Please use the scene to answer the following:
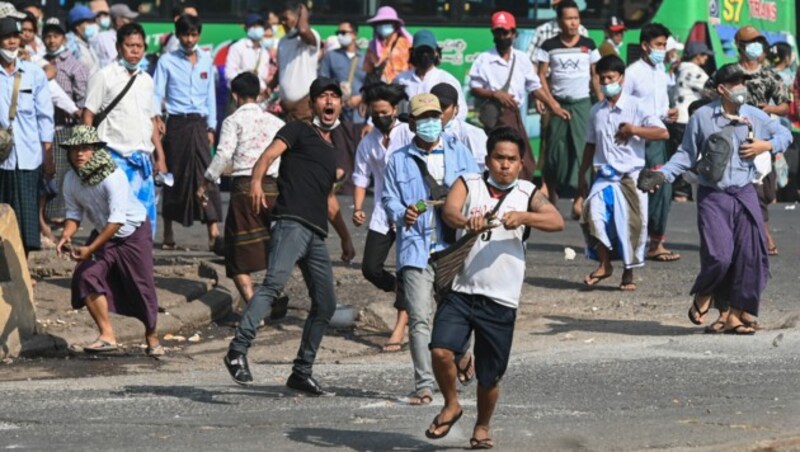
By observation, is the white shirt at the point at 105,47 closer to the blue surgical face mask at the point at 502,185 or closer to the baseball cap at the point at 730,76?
the baseball cap at the point at 730,76

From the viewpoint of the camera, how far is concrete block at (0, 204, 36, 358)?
1162cm

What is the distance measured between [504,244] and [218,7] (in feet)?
49.6

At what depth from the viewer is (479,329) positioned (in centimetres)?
841

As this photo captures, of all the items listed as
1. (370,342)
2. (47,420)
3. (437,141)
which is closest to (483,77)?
Result: (370,342)

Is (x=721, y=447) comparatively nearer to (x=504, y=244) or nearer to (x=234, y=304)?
(x=504, y=244)

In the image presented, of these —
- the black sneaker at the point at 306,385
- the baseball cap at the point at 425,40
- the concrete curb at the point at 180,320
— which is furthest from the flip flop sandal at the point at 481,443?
the baseball cap at the point at 425,40

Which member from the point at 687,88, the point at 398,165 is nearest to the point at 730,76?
the point at 398,165

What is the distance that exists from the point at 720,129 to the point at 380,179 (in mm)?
2123

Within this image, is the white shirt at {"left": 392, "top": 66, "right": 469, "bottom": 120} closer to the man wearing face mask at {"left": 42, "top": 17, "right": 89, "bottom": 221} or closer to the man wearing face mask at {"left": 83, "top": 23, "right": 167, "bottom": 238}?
the man wearing face mask at {"left": 83, "top": 23, "right": 167, "bottom": 238}

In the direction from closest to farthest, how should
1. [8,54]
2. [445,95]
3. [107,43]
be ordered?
[445,95], [8,54], [107,43]

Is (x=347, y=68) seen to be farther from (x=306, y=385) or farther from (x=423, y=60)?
(x=306, y=385)

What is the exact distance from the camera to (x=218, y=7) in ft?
75.7

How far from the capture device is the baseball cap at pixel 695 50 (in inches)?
830

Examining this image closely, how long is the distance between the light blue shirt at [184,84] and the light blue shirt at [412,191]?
6602 millimetres
